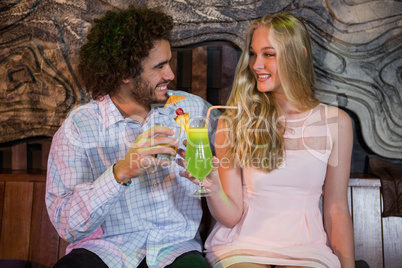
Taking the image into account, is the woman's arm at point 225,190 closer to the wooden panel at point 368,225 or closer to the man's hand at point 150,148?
the man's hand at point 150,148

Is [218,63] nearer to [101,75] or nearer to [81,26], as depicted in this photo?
[101,75]

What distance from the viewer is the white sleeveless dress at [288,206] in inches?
80.1

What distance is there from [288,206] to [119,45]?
136cm

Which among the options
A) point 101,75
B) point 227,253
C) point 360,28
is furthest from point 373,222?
point 101,75

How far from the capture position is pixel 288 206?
212 cm

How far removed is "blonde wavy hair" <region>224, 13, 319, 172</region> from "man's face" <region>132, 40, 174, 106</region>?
0.41 meters

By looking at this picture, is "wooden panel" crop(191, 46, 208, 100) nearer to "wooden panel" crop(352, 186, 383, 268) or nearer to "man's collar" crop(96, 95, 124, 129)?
"man's collar" crop(96, 95, 124, 129)

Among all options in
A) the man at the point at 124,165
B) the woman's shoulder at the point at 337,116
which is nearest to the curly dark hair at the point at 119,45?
the man at the point at 124,165

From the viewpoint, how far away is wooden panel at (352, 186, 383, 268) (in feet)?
8.43

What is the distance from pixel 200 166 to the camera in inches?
71.7

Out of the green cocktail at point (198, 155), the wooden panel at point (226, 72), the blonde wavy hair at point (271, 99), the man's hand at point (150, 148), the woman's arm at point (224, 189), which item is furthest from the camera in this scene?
the wooden panel at point (226, 72)

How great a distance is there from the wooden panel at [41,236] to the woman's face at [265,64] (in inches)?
63.2

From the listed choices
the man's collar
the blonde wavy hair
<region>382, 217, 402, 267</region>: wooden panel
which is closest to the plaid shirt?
the man's collar

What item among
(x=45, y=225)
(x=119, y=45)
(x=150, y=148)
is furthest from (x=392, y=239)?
(x=45, y=225)
